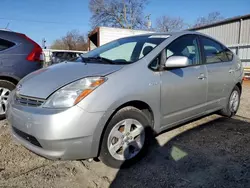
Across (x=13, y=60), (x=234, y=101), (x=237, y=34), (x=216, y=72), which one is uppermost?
(x=237, y=34)

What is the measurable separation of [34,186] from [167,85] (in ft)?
5.86

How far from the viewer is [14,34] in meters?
4.24

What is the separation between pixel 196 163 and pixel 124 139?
34.9 inches

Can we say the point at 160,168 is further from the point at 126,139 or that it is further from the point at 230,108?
the point at 230,108

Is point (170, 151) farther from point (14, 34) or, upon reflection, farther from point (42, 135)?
point (14, 34)

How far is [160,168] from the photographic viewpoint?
2.50m

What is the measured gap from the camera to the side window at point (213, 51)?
11.6 ft

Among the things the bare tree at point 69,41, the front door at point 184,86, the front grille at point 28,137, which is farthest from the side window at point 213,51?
the bare tree at point 69,41

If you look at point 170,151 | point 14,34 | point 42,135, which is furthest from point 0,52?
point 170,151

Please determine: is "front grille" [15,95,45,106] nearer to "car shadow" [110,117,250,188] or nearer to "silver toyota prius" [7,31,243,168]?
"silver toyota prius" [7,31,243,168]

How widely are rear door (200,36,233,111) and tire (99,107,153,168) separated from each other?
1.42 meters

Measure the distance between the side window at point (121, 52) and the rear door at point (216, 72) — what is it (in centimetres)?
114

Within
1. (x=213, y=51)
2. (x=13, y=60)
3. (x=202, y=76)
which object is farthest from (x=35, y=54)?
(x=213, y=51)

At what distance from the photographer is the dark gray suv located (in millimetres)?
4000
